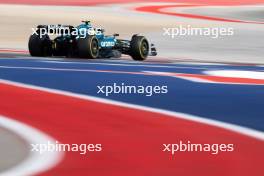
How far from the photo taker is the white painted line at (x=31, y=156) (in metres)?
7.16

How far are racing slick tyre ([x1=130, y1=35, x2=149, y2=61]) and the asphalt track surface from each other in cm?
331

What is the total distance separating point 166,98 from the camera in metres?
12.9

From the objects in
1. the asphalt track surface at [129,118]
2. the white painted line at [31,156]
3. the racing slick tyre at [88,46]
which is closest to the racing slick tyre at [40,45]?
the racing slick tyre at [88,46]

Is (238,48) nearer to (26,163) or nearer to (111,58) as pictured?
(111,58)

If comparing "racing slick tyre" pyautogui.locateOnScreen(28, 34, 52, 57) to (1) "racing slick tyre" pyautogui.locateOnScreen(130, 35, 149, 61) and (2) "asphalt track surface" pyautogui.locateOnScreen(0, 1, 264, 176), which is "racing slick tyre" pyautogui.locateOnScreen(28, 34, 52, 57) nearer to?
(1) "racing slick tyre" pyautogui.locateOnScreen(130, 35, 149, 61)

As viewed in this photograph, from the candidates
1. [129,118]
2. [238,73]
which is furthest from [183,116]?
[238,73]

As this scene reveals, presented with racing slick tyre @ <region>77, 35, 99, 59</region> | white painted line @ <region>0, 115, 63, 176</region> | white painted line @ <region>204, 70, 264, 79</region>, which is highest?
white painted line @ <region>0, 115, 63, 176</region>

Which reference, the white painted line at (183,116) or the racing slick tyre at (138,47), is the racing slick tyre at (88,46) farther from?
the white painted line at (183,116)

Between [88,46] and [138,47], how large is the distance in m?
1.79

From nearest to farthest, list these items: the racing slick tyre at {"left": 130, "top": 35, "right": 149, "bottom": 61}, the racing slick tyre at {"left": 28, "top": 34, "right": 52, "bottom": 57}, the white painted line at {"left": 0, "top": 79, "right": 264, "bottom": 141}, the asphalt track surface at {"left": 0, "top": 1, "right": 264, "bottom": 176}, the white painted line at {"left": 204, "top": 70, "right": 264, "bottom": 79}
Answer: the asphalt track surface at {"left": 0, "top": 1, "right": 264, "bottom": 176} < the white painted line at {"left": 0, "top": 79, "right": 264, "bottom": 141} < the white painted line at {"left": 204, "top": 70, "right": 264, "bottom": 79} < the racing slick tyre at {"left": 28, "top": 34, "right": 52, "bottom": 57} < the racing slick tyre at {"left": 130, "top": 35, "right": 149, "bottom": 61}

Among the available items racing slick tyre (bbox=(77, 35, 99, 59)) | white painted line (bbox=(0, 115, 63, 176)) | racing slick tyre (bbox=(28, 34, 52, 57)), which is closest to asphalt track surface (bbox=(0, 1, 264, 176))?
white painted line (bbox=(0, 115, 63, 176))

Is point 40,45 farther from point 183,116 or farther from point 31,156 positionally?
point 31,156

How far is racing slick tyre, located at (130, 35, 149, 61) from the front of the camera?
23.2 metres

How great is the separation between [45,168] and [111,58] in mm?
16190
